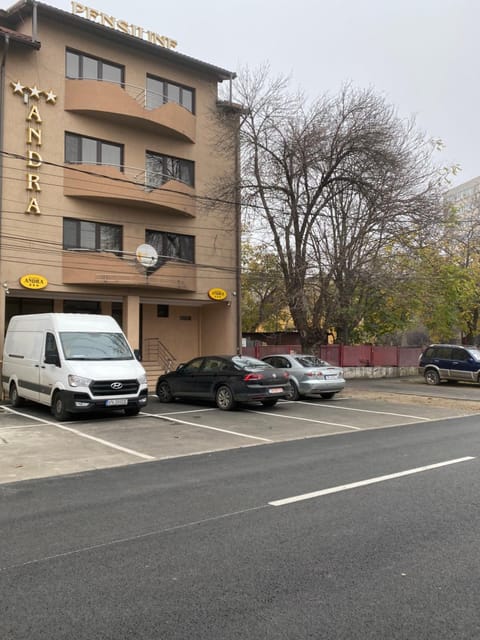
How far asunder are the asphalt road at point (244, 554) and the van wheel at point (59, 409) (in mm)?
5292

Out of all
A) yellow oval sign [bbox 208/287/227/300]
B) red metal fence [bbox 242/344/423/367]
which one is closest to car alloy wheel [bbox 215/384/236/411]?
yellow oval sign [bbox 208/287/227/300]

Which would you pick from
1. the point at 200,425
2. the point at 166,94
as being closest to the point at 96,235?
the point at 166,94

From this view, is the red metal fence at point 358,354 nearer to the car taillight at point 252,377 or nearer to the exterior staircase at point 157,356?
→ the exterior staircase at point 157,356

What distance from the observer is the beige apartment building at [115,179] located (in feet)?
62.7

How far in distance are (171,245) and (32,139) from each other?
269 inches

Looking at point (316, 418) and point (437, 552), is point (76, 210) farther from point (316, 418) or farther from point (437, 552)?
point (437, 552)

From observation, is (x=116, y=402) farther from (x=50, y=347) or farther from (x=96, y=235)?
(x=96, y=235)

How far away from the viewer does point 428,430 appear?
37.9 feet

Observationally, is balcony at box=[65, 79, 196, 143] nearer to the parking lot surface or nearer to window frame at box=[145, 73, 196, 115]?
window frame at box=[145, 73, 196, 115]

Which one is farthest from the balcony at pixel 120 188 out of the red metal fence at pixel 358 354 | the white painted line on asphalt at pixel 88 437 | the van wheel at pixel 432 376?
the van wheel at pixel 432 376

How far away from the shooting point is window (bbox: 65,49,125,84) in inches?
811

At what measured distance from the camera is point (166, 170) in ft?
76.2

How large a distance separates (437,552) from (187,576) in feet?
6.66

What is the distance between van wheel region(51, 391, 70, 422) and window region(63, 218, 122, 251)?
8.69 meters
